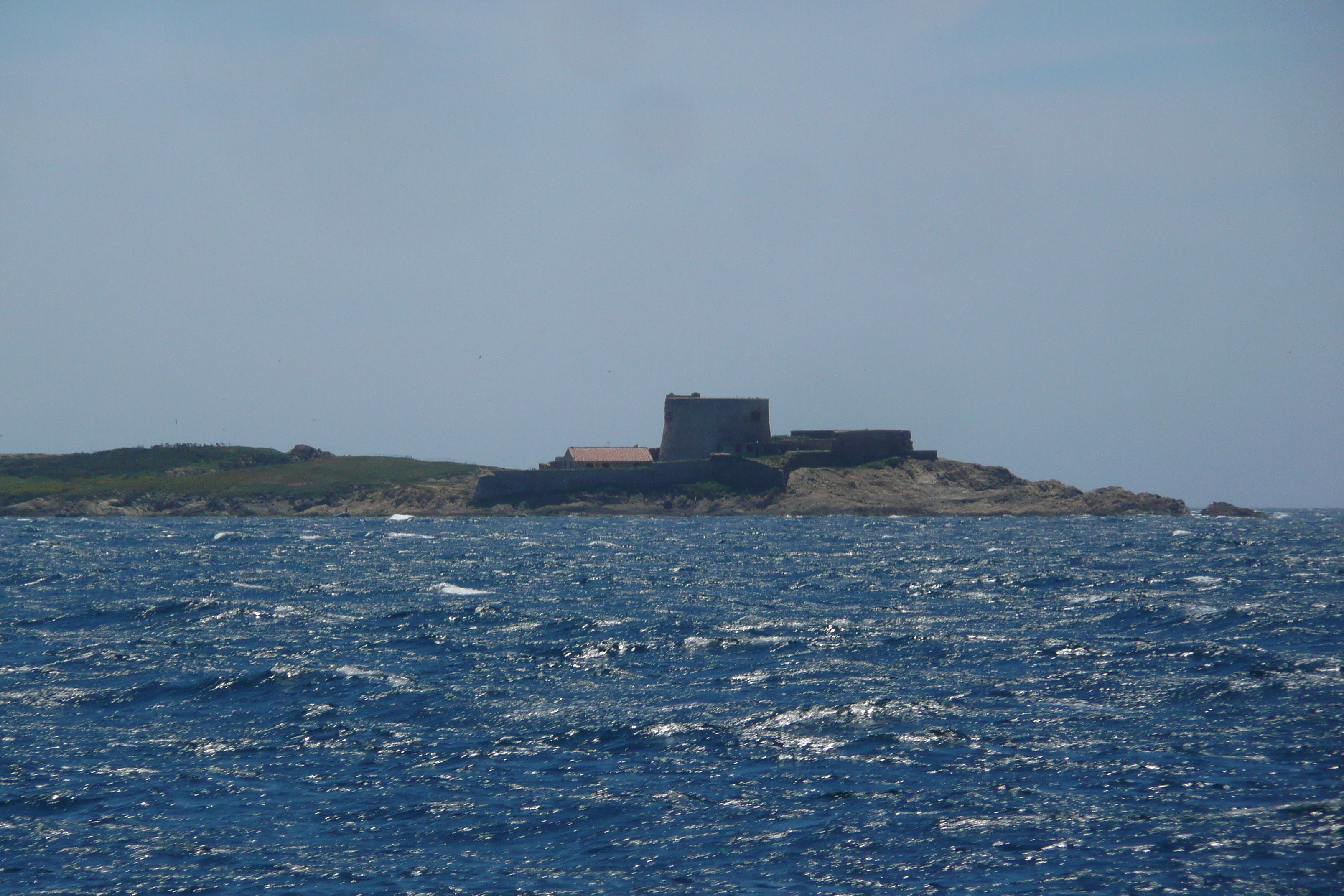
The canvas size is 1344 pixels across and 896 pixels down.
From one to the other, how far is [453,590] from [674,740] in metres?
23.7

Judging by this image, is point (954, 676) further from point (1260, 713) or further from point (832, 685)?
point (1260, 713)

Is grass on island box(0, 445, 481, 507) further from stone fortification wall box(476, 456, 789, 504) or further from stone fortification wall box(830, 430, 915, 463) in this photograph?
stone fortification wall box(830, 430, 915, 463)

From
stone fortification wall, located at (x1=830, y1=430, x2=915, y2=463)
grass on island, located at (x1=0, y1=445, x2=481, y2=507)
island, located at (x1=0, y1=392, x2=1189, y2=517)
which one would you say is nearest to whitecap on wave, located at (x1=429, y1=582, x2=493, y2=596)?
island, located at (x1=0, y1=392, x2=1189, y2=517)

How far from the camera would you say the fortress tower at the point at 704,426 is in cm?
12988

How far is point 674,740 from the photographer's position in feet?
65.6

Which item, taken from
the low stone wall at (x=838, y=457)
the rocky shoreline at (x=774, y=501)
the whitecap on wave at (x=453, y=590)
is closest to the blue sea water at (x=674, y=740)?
the whitecap on wave at (x=453, y=590)

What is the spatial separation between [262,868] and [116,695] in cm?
1125

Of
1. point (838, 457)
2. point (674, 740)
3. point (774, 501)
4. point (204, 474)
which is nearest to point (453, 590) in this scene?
point (674, 740)

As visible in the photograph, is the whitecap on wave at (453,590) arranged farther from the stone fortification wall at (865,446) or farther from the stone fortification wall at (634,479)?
the stone fortification wall at (865,446)

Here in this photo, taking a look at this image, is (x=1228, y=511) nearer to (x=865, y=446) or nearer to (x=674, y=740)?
(x=865, y=446)

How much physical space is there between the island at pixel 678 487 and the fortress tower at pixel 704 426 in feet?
0.44

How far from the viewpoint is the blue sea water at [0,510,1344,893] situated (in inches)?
571

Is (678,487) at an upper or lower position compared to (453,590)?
upper

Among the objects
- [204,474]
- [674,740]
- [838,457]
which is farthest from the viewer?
[204,474]
